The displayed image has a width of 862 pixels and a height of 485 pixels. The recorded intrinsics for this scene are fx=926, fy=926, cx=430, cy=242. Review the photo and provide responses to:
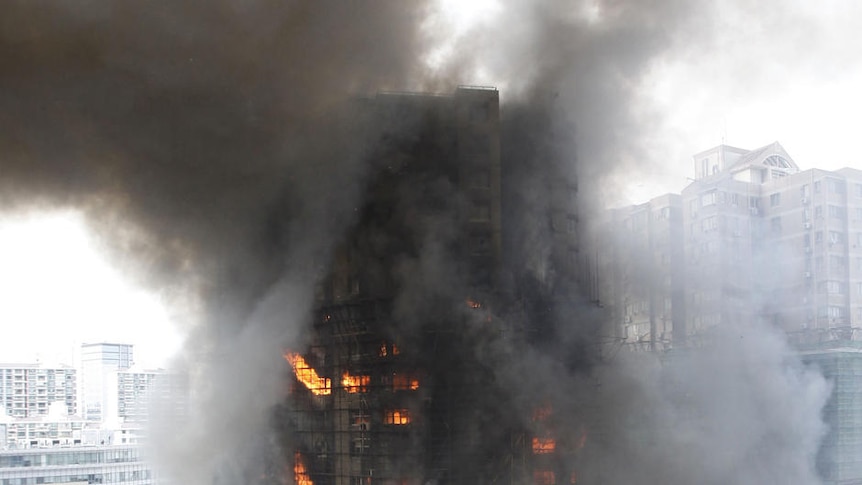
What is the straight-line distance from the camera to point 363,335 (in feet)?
43.1

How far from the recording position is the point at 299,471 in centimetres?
1384

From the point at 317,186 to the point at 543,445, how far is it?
465 centimetres

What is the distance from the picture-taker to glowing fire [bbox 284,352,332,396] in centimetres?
1357

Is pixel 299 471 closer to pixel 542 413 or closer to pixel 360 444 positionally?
pixel 360 444

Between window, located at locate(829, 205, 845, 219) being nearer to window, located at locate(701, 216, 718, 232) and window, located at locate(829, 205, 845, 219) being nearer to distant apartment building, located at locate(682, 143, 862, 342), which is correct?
distant apartment building, located at locate(682, 143, 862, 342)

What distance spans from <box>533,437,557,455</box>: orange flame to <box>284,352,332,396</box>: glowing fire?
10.2 feet

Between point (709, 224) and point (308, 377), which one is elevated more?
point (709, 224)

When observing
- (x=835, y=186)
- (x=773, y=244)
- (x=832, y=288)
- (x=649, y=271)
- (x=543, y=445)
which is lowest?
(x=543, y=445)

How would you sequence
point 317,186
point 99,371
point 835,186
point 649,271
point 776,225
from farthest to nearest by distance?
point 99,371 < point 776,225 < point 649,271 < point 835,186 < point 317,186

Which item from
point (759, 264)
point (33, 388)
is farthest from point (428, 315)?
point (33, 388)

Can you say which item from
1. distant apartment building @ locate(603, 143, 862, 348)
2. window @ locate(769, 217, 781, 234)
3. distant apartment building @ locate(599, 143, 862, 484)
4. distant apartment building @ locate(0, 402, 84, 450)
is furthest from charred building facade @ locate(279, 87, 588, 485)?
distant apartment building @ locate(0, 402, 84, 450)

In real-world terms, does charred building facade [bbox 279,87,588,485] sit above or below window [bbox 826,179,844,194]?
below

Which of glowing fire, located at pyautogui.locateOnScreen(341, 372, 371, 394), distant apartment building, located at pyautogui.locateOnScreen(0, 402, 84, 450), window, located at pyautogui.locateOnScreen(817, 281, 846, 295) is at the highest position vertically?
window, located at pyautogui.locateOnScreen(817, 281, 846, 295)

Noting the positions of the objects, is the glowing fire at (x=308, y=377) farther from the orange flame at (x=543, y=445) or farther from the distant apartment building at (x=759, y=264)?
the distant apartment building at (x=759, y=264)
